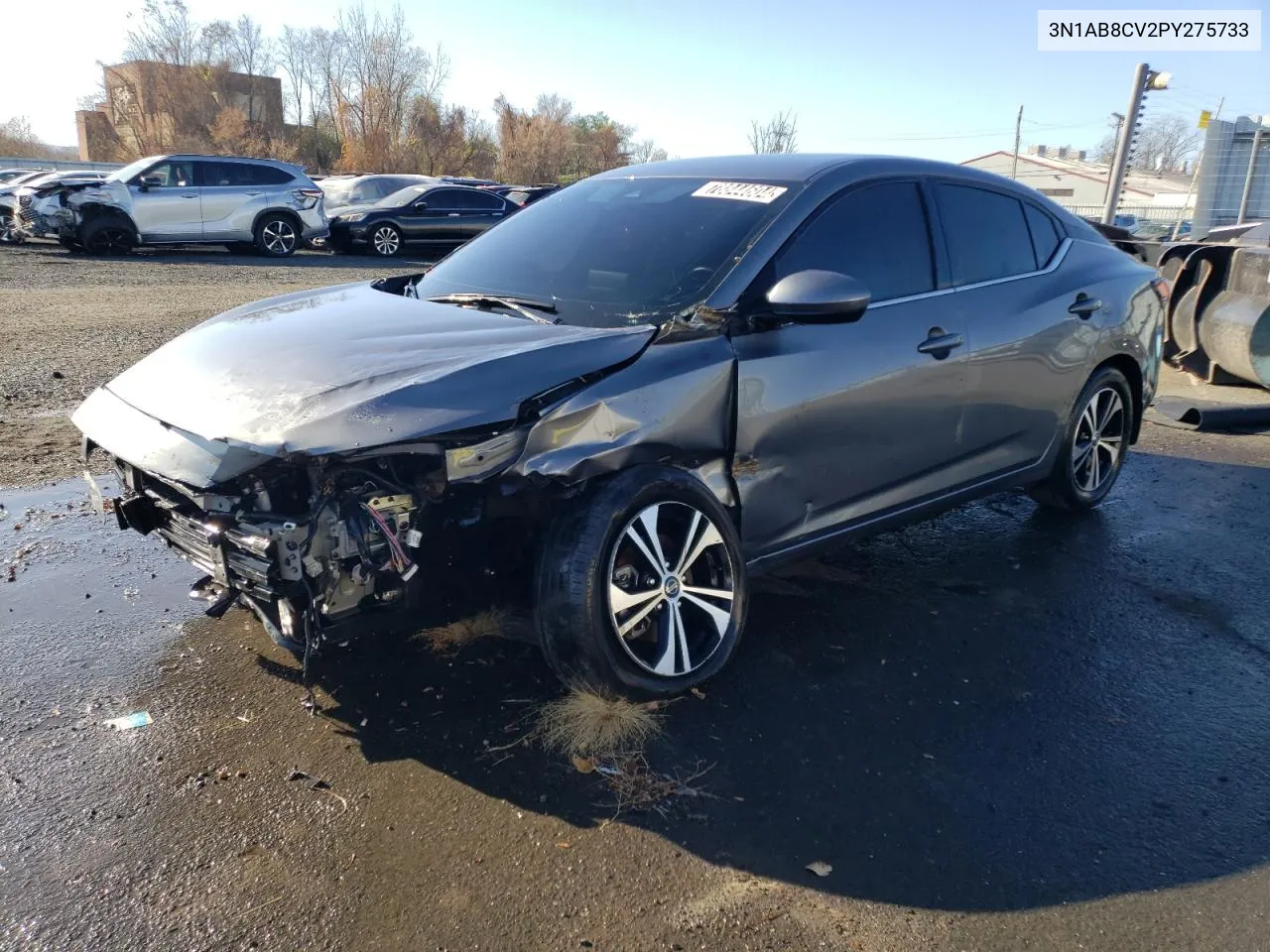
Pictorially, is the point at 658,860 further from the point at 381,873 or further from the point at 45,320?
the point at 45,320

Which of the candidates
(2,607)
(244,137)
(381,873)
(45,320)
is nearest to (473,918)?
(381,873)

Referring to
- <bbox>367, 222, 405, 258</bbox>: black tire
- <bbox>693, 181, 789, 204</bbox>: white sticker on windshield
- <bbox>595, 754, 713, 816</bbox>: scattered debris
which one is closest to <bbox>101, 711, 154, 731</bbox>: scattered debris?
<bbox>595, 754, 713, 816</bbox>: scattered debris

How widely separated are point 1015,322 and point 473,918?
11.0ft

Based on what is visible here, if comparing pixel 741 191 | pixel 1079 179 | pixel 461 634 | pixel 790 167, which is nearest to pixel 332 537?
pixel 461 634

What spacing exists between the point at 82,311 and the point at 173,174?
7.11m

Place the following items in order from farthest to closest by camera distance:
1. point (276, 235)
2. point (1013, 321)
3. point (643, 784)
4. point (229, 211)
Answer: point (276, 235)
point (229, 211)
point (1013, 321)
point (643, 784)

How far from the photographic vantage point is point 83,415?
10.9ft

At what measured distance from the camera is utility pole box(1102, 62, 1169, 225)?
12.5 m

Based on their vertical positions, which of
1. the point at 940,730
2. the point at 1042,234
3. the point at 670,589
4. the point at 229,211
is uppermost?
the point at 1042,234

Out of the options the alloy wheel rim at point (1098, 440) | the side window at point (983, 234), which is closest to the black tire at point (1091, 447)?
the alloy wheel rim at point (1098, 440)

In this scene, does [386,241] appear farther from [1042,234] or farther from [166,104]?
[166,104]

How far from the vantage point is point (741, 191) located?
377 centimetres

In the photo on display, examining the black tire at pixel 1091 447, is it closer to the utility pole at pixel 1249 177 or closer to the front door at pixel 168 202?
the utility pole at pixel 1249 177

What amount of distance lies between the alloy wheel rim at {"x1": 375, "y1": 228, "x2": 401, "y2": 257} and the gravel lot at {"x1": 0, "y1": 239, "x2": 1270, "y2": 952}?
620 inches
